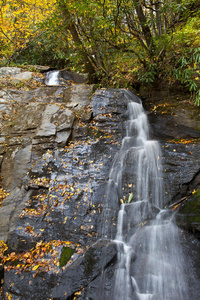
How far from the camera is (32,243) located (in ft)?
14.0

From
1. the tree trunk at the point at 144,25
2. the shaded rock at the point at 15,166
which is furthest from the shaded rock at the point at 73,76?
the shaded rock at the point at 15,166

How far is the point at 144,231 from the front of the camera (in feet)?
12.9

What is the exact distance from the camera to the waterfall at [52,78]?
1140 cm

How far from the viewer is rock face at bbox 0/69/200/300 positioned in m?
3.51

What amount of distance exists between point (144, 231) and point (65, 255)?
182 centimetres

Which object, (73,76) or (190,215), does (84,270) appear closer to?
(190,215)

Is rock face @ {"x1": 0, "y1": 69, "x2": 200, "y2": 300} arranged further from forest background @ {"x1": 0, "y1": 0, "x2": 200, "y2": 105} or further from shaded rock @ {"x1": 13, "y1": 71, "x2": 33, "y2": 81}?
shaded rock @ {"x1": 13, "y1": 71, "x2": 33, "y2": 81}

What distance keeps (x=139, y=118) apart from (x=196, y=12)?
4436 millimetres

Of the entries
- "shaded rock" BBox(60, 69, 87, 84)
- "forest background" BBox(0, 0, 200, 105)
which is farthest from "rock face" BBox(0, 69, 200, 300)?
"shaded rock" BBox(60, 69, 87, 84)

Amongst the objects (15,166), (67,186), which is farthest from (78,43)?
(67,186)

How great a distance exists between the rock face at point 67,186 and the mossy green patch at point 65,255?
0.29 ft

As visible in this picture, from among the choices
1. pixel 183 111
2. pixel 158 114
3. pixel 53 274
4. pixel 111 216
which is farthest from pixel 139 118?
pixel 53 274

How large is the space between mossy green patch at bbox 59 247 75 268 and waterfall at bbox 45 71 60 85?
10.0 meters

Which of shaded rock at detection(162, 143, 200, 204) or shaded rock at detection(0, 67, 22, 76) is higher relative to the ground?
shaded rock at detection(0, 67, 22, 76)
